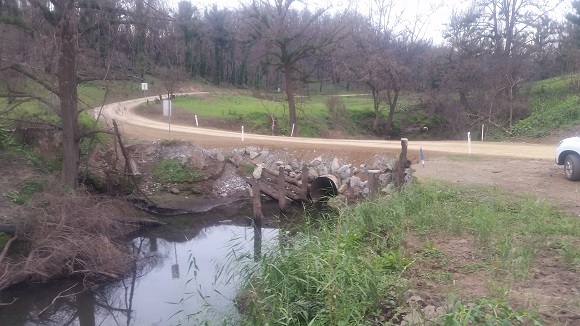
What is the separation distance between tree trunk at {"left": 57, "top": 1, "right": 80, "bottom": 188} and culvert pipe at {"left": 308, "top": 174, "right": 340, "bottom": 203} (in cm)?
887

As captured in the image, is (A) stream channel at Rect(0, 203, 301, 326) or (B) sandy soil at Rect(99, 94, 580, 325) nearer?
(B) sandy soil at Rect(99, 94, 580, 325)

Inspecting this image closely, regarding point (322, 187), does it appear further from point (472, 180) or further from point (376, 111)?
point (376, 111)

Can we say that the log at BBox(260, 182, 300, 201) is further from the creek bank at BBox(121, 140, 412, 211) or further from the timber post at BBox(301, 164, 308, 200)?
the creek bank at BBox(121, 140, 412, 211)

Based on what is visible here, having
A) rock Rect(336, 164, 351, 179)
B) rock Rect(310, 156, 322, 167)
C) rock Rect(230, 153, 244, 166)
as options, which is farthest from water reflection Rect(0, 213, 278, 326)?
rock Rect(230, 153, 244, 166)

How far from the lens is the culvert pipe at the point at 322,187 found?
74.9 feet

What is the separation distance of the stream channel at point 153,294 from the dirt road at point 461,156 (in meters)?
5.82

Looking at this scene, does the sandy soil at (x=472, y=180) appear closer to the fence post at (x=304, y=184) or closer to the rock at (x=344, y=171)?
the rock at (x=344, y=171)

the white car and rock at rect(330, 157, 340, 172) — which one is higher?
the white car

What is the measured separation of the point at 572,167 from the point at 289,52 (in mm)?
23395

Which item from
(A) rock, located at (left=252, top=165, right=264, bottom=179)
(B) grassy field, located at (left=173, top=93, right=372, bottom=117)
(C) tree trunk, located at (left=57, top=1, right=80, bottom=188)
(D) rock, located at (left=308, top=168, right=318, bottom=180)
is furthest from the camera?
(B) grassy field, located at (left=173, top=93, right=372, bottom=117)

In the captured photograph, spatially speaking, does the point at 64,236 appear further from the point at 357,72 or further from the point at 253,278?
the point at 357,72

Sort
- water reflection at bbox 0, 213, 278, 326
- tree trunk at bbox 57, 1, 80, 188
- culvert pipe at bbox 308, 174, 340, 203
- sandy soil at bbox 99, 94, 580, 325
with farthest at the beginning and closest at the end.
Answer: culvert pipe at bbox 308, 174, 340, 203, tree trunk at bbox 57, 1, 80, 188, water reflection at bbox 0, 213, 278, 326, sandy soil at bbox 99, 94, 580, 325

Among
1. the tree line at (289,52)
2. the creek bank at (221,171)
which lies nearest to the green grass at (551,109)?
the tree line at (289,52)

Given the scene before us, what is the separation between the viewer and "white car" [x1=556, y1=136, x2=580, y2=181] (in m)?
13.5
